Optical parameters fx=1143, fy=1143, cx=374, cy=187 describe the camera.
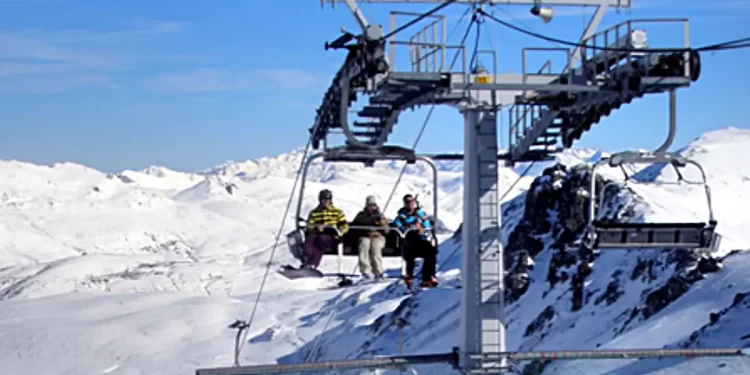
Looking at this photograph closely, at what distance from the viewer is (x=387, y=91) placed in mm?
14766

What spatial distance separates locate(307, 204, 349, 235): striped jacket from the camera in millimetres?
17578

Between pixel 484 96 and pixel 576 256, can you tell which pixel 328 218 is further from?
pixel 576 256

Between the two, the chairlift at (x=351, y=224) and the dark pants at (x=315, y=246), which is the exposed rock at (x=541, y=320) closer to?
the chairlift at (x=351, y=224)

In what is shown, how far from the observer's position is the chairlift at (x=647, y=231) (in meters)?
14.5

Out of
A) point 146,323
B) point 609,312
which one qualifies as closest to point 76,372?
point 146,323

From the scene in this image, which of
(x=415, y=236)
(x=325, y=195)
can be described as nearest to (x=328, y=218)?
(x=325, y=195)

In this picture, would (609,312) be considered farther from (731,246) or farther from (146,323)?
(146,323)

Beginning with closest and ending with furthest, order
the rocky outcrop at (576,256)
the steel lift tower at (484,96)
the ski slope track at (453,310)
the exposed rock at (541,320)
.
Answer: the steel lift tower at (484,96)
the ski slope track at (453,310)
the rocky outcrop at (576,256)
the exposed rock at (541,320)

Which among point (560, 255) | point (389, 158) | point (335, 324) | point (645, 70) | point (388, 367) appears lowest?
point (335, 324)

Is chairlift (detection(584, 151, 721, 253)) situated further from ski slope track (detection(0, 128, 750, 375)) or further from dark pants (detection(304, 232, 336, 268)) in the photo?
ski slope track (detection(0, 128, 750, 375))

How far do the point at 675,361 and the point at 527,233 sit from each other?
75173mm

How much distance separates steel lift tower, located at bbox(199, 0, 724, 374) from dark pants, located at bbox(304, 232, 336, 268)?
5.39 ft

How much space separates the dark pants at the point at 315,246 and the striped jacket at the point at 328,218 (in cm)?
21

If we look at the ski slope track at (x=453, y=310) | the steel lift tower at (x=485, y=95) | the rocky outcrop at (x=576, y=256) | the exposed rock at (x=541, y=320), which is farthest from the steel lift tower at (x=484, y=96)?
the exposed rock at (x=541, y=320)
